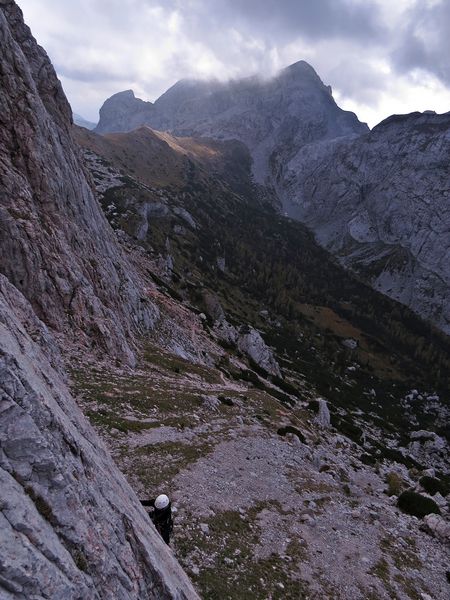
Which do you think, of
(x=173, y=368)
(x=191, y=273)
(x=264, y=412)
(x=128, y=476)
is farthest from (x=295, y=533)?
(x=191, y=273)

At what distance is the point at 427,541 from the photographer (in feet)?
77.5

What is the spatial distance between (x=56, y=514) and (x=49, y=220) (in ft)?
111

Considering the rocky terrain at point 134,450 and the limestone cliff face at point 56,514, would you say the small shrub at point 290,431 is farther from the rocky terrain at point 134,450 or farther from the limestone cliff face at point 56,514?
A: the limestone cliff face at point 56,514

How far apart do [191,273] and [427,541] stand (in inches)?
4398

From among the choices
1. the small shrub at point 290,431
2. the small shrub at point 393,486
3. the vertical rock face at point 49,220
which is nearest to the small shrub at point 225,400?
the small shrub at point 290,431

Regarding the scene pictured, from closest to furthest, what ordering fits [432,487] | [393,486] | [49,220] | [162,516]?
[162,516]
[393,486]
[49,220]
[432,487]

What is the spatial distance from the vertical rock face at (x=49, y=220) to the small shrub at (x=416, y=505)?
25.0 metres

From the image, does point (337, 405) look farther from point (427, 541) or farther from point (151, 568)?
point (151, 568)

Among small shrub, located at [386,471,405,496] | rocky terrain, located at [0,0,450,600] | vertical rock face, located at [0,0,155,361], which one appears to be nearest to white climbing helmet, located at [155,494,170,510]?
rocky terrain, located at [0,0,450,600]

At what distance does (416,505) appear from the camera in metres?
27.9

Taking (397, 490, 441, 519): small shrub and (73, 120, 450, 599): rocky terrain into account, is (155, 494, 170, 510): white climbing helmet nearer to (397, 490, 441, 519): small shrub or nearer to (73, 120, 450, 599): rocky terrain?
(73, 120, 450, 599): rocky terrain

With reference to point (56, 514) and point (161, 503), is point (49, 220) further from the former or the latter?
point (56, 514)

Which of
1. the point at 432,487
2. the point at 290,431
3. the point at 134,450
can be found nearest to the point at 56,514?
the point at 134,450

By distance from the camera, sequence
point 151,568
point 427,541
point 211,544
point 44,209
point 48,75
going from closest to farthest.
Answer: point 151,568
point 211,544
point 427,541
point 44,209
point 48,75
